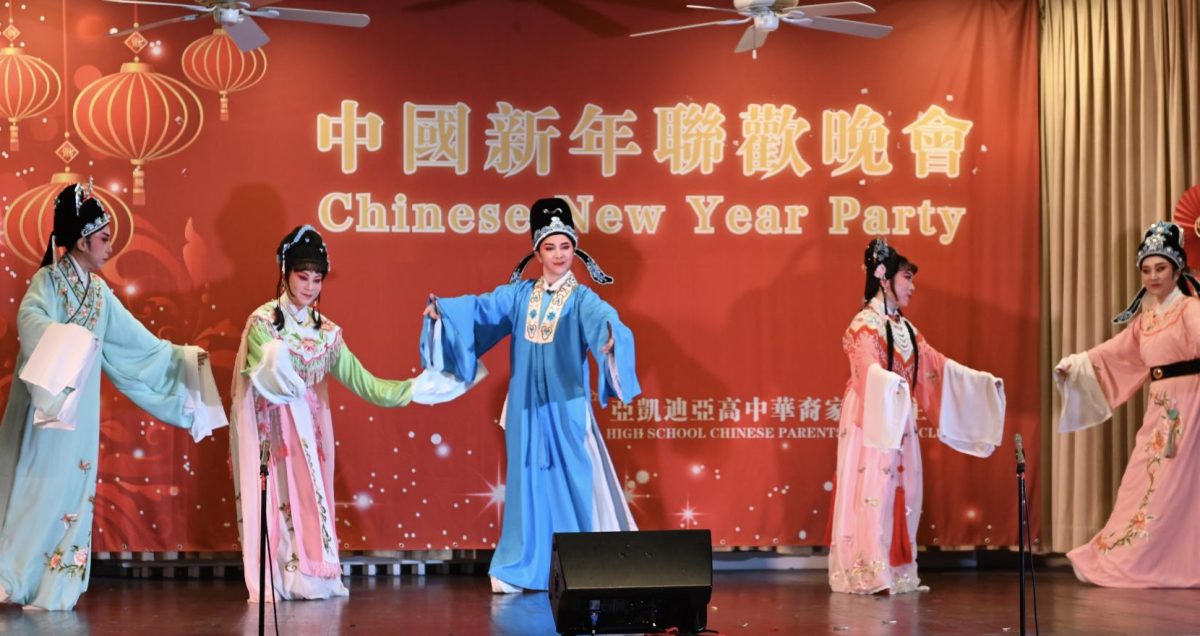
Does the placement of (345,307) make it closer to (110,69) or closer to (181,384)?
(181,384)

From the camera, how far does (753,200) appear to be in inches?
287

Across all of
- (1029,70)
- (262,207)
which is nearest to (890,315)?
(1029,70)

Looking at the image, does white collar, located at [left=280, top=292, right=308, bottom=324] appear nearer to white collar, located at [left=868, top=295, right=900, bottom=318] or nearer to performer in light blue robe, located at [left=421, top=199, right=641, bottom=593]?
performer in light blue robe, located at [left=421, top=199, right=641, bottom=593]

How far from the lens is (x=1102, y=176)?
716 cm

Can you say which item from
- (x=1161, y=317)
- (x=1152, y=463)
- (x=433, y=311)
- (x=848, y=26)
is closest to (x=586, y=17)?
(x=848, y=26)

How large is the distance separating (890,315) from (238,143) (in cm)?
334

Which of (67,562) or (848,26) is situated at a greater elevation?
(848,26)

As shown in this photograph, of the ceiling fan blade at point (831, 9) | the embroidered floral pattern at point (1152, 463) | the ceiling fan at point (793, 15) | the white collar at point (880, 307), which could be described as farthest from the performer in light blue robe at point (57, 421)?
the embroidered floral pattern at point (1152, 463)

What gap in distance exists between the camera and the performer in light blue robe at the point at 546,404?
19.8 feet

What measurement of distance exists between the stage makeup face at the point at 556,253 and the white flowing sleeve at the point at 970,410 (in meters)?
1.84

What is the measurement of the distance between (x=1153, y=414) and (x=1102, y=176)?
1331 mm

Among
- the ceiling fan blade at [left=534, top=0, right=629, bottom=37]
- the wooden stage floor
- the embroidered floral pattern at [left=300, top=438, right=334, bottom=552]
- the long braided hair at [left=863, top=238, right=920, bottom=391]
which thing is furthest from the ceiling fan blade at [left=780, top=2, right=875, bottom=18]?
the embroidered floral pattern at [left=300, top=438, right=334, bottom=552]

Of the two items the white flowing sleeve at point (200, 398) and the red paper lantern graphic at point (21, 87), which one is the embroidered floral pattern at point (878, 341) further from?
the red paper lantern graphic at point (21, 87)

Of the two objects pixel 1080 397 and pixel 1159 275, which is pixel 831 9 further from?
pixel 1080 397
